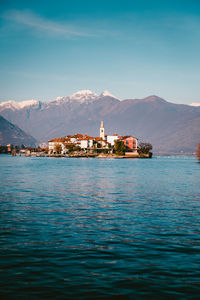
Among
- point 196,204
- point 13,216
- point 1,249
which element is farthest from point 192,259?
point 196,204

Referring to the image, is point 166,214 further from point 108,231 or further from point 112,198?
point 112,198

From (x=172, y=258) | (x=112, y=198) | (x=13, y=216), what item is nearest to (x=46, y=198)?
(x=112, y=198)

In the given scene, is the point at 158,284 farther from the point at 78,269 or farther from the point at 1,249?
the point at 1,249

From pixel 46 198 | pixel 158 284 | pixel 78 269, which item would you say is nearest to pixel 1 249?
pixel 78 269

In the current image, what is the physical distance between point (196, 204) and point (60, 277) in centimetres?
2241

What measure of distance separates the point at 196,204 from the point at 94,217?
1184 centimetres

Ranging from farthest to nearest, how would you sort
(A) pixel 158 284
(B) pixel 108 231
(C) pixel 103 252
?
1. (B) pixel 108 231
2. (C) pixel 103 252
3. (A) pixel 158 284

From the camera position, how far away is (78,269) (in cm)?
1506

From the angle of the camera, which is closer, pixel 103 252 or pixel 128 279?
pixel 128 279

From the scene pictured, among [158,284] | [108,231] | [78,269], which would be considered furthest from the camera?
[108,231]

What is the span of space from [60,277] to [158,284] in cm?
391

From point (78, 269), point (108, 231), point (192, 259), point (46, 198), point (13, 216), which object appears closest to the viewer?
point (78, 269)

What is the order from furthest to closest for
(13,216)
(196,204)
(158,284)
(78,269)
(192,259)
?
(196,204) < (13,216) < (192,259) < (78,269) < (158,284)

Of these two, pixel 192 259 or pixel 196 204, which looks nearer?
pixel 192 259
